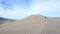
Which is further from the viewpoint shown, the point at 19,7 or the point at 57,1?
the point at 19,7

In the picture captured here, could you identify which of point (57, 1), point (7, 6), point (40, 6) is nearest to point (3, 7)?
point (7, 6)

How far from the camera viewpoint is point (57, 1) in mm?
1431

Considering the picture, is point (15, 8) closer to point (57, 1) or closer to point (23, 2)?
point (23, 2)

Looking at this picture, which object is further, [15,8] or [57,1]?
[15,8]

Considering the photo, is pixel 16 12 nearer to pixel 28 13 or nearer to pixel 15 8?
pixel 15 8

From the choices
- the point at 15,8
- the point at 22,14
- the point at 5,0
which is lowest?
the point at 22,14

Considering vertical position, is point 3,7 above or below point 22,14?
above

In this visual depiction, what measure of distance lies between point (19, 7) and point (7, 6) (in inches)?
7.9

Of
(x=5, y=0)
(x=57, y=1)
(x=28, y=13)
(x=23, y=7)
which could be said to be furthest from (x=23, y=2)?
(x=57, y=1)

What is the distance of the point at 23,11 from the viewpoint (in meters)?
1.54

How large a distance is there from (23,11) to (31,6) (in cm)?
15

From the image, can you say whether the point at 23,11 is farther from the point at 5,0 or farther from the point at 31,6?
the point at 5,0

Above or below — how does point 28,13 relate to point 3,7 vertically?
below

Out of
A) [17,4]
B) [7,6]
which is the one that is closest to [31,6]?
[17,4]
